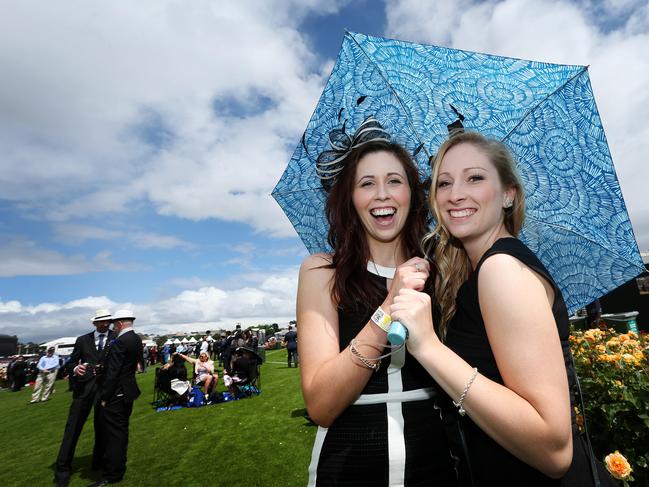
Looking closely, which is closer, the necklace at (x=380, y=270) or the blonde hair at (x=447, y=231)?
the blonde hair at (x=447, y=231)

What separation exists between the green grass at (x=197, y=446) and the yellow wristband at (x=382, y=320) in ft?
17.9

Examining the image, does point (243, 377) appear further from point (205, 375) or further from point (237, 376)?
point (205, 375)

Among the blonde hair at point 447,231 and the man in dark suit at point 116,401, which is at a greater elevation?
the blonde hair at point 447,231

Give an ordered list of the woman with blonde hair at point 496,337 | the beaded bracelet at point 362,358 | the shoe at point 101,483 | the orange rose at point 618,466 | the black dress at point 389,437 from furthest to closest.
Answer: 1. the shoe at point 101,483
2. the orange rose at point 618,466
3. the black dress at point 389,437
4. the beaded bracelet at point 362,358
5. the woman with blonde hair at point 496,337

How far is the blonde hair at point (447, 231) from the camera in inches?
68.1

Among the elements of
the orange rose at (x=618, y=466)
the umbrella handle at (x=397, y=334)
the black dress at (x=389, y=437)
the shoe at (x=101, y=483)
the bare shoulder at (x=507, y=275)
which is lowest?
the shoe at (x=101, y=483)

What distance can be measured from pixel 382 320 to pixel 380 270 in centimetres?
53

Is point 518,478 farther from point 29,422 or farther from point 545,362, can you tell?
point 29,422

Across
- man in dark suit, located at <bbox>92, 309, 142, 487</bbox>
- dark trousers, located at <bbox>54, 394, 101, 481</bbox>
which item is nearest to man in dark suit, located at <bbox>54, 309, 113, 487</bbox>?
dark trousers, located at <bbox>54, 394, 101, 481</bbox>

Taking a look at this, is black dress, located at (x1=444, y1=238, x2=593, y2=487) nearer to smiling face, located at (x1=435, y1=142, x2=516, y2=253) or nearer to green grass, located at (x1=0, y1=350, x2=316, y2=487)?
smiling face, located at (x1=435, y1=142, x2=516, y2=253)

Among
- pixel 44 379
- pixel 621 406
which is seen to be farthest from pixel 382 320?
pixel 44 379

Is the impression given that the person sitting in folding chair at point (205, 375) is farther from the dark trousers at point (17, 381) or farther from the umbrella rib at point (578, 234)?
the dark trousers at point (17, 381)

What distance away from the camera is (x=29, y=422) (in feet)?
43.9

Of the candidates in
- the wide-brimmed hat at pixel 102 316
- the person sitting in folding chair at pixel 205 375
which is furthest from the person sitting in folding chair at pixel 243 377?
the wide-brimmed hat at pixel 102 316
